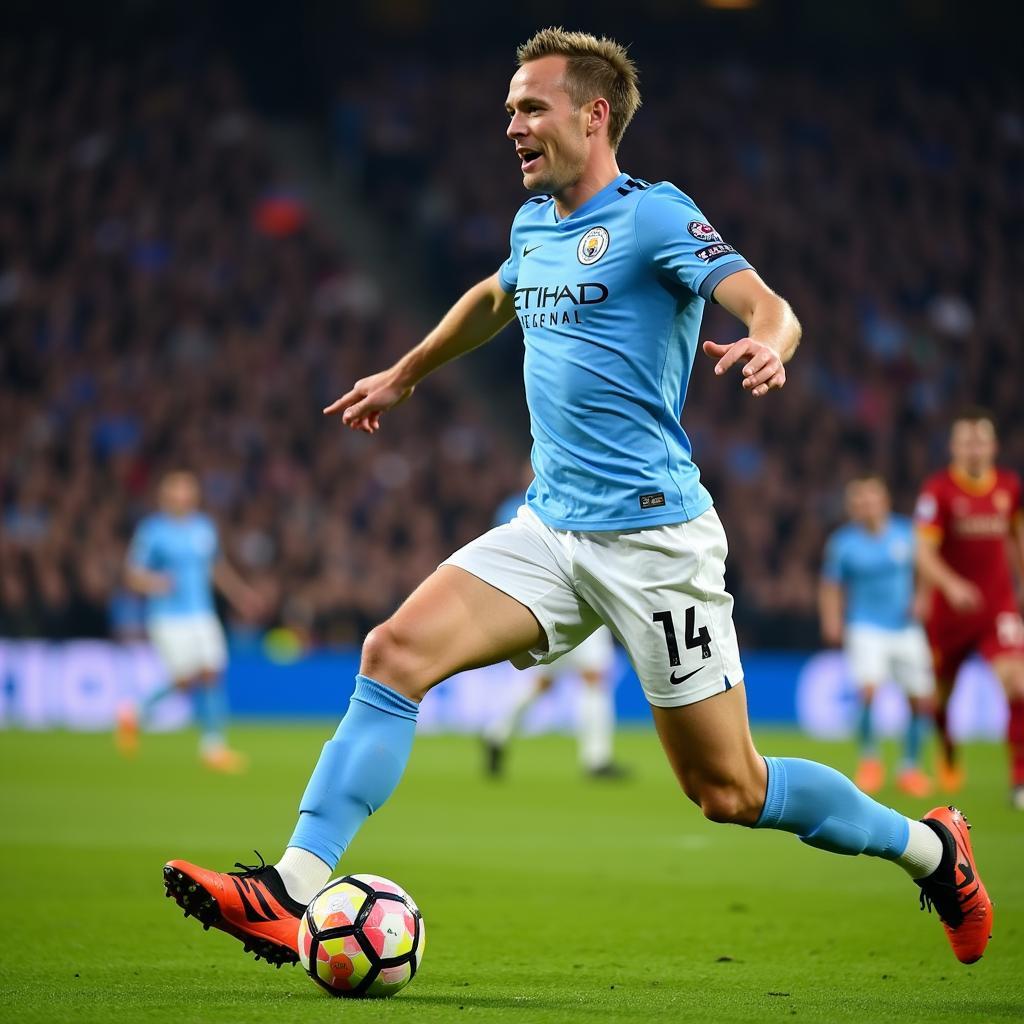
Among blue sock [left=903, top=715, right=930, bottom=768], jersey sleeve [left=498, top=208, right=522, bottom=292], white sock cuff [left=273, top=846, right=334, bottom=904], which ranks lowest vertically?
blue sock [left=903, top=715, right=930, bottom=768]

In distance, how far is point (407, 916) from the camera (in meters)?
4.66

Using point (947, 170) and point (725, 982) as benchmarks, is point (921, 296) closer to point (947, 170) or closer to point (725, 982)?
point (947, 170)

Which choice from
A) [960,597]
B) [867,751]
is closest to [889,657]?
[867,751]

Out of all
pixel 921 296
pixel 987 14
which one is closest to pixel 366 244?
pixel 921 296

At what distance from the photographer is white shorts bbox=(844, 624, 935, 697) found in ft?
42.7

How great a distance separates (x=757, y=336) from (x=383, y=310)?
21.6 metres

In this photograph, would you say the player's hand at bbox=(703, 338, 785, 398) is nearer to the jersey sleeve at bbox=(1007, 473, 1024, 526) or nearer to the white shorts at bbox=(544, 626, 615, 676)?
the jersey sleeve at bbox=(1007, 473, 1024, 526)

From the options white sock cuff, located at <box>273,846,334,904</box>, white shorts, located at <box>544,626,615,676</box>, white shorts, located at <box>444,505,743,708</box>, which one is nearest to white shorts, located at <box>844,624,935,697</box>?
white shorts, located at <box>544,626,615,676</box>

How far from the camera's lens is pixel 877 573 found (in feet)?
43.1

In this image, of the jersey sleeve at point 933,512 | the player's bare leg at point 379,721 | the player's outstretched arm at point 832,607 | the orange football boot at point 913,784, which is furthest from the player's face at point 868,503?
the player's bare leg at point 379,721

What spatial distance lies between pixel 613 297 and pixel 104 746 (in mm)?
12234

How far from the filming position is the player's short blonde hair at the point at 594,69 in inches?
196

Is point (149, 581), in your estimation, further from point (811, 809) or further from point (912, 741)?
point (811, 809)

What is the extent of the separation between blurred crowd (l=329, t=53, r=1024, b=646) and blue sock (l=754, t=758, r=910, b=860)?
14.9 meters
